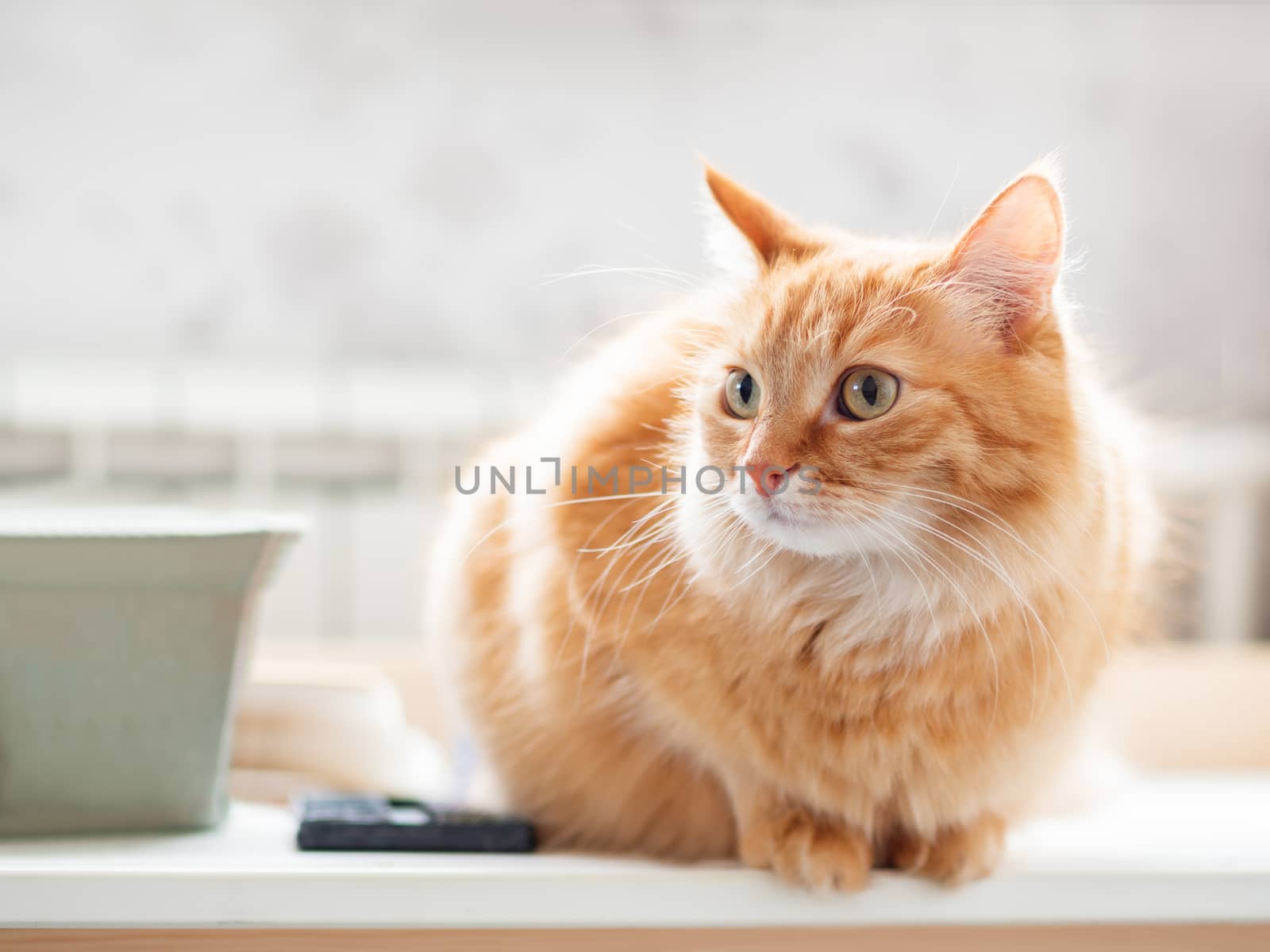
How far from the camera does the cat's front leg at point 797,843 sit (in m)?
0.76

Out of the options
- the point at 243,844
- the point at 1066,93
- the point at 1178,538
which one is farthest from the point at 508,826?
the point at 1066,93

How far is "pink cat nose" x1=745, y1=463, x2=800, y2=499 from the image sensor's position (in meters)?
0.71

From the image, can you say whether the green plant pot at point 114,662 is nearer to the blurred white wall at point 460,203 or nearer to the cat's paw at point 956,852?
the cat's paw at point 956,852

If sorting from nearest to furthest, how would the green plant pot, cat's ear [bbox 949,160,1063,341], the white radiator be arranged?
1. cat's ear [bbox 949,160,1063,341]
2. the green plant pot
3. the white radiator

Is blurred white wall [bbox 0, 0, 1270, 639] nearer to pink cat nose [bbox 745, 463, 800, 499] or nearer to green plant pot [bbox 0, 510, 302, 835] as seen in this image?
green plant pot [bbox 0, 510, 302, 835]

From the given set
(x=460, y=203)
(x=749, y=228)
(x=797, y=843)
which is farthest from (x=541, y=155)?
(x=797, y=843)

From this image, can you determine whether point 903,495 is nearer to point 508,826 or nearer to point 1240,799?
point 508,826

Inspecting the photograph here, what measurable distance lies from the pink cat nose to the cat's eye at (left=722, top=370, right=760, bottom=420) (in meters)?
0.08

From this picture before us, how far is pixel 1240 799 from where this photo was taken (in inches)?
48.1

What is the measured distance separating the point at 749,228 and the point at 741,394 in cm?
14

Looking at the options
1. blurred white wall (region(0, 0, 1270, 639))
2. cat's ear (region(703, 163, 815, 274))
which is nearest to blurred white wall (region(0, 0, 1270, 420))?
blurred white wall (region(0, 0, 1270, 639))

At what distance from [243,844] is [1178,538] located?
61.2 inches

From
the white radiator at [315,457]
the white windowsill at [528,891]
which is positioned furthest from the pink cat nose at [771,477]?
the white radiator at [315,457]

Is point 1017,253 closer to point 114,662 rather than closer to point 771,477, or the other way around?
point 771,477
